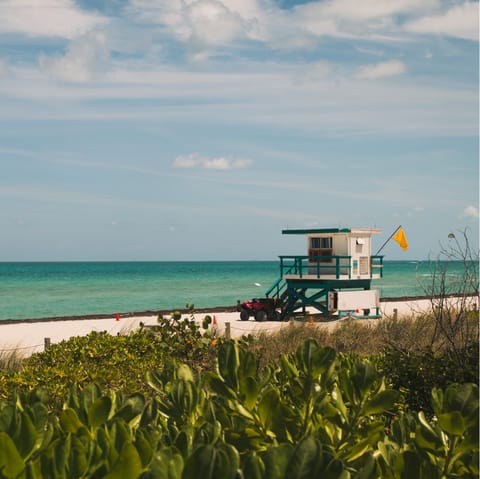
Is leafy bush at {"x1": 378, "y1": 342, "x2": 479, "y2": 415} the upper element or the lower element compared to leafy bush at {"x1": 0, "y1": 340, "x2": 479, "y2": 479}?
lower

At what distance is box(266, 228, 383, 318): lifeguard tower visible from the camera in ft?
102

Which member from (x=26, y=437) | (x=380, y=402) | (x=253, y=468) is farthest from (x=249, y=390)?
(x=253, y=468)

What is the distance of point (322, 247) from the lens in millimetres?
31797

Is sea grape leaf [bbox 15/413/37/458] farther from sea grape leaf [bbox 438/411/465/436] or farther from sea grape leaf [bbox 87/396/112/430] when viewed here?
sea grape leaf [bbox 438/411/465/436]

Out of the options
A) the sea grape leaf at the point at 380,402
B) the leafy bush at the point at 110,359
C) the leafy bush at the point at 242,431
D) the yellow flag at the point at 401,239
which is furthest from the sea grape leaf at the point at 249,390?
the yellow flag at the point at 401,239

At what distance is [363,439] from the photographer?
281 cm

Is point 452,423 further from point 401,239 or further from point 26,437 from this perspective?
point 401,239

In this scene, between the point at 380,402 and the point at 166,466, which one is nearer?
the point at 166,466

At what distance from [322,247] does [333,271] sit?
1.27m

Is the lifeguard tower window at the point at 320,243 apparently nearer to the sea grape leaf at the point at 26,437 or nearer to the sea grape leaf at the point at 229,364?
the sea grape leaf at the point at 229,364

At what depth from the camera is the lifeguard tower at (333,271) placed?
102ft

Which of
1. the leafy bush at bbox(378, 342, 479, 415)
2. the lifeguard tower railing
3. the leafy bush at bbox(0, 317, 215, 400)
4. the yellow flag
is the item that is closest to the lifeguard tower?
the lifeguard tower railing

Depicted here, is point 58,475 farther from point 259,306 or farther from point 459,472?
point 259,306

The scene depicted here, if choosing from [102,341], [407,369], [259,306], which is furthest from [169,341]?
[259,306]
